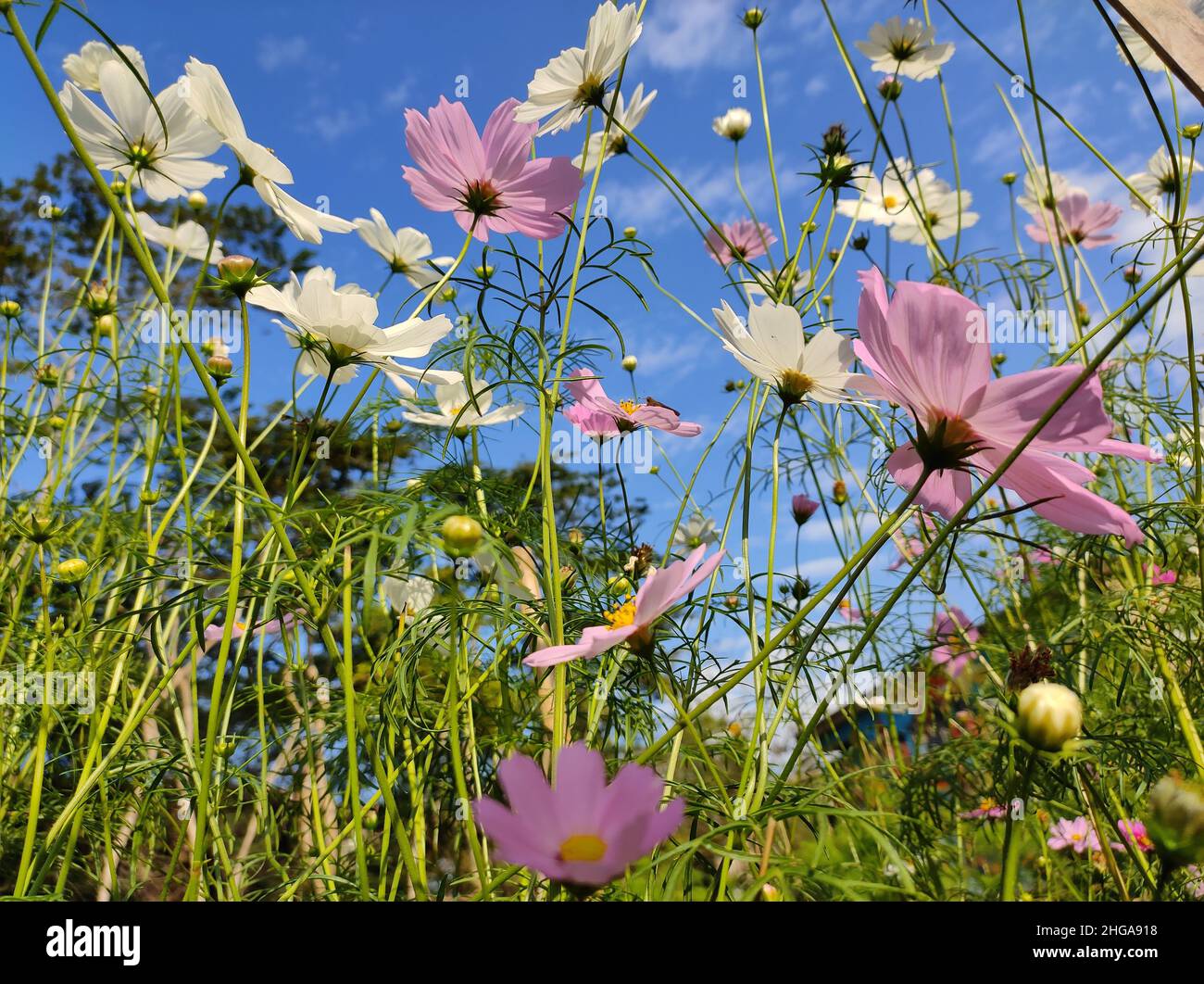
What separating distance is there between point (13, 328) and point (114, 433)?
55 cm

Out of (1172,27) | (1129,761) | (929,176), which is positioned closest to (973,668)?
(1129,761)

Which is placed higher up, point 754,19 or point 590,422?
point 754,19

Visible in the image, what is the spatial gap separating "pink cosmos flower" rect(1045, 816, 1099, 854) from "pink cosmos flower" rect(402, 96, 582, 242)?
3.37 feet

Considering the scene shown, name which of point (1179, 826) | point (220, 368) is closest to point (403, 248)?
point (220, 368)

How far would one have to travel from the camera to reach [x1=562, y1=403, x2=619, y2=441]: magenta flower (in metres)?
0.76

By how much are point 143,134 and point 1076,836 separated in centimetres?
140

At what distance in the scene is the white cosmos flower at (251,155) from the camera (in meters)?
0.51

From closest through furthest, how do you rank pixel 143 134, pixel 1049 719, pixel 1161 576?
1. pixel 1049 719
2. pixel 143 134
3. pixel 1161 576

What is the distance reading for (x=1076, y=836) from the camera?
1.13 m

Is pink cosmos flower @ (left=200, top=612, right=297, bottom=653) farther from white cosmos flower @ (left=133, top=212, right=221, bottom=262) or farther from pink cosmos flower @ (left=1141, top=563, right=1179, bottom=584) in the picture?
pink cosmos flower @ (left=1141, top=563, right=1179, bottom=584)

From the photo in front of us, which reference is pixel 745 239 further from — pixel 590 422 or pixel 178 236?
pixel 178 236

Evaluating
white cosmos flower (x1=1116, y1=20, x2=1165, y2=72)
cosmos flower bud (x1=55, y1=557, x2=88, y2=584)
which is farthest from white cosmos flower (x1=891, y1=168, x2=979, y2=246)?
cosmos flower bud (x1=55, y1=557, x2=88, y2=584)
